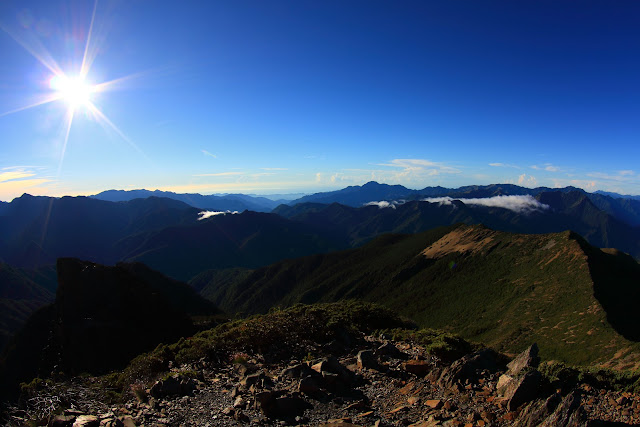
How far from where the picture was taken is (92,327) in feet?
112

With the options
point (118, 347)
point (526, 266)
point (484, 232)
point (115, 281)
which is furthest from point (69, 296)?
point (484, 232)

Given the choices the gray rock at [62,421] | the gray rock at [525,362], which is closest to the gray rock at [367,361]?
the gray rock at [525,362]

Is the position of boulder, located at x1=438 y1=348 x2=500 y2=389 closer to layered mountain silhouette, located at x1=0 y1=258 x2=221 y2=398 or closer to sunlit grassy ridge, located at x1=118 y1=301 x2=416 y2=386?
sunlit grassy ridge, located at x1=118 y1=301 x2=416 y2=386

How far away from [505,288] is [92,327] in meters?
101

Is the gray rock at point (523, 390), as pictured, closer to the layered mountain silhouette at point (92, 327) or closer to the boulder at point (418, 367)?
the boulder at point (418, 367)

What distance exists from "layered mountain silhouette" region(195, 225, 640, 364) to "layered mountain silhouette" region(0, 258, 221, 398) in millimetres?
59599

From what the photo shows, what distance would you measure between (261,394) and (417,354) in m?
8.22

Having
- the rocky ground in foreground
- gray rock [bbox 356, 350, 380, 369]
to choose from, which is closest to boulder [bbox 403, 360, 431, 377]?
the rocky ground in foreground

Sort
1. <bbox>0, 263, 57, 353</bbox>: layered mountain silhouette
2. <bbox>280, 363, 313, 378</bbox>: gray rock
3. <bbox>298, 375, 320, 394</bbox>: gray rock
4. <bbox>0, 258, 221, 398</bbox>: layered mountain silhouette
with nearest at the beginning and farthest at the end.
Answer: <bbox>298, 375, 320, 394</bbox>: gray rock, <bbox>280, 363, 313, 378</bbox>: gray rock, <bbox>0, 258, 221, 398</bbox>: layered mountain silhouette, <bbox>0, 263, 57, 353</bbox>: layered mountain silhouette

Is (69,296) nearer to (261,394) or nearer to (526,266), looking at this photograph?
(261,394)

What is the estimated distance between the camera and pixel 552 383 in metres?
9.49

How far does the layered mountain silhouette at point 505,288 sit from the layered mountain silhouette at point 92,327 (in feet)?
196

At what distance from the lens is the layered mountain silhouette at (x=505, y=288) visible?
5309 centimetres

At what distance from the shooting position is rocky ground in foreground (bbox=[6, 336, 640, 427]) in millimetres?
8547
